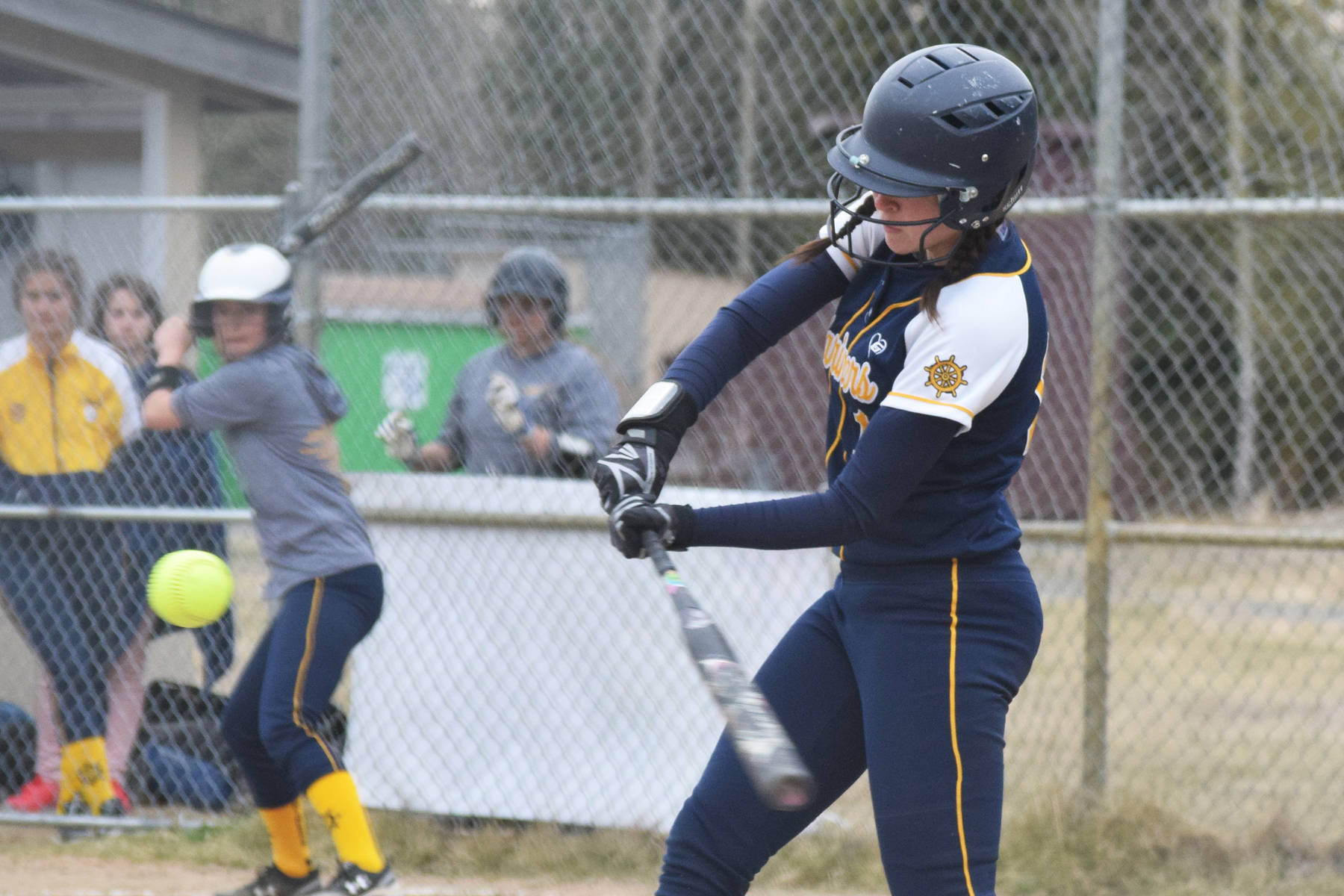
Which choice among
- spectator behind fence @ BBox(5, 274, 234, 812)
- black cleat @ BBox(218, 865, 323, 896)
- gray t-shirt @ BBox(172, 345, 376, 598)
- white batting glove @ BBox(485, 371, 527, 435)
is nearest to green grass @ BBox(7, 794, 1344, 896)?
spectator behind fence @ BBox(5, 274, 234, 812)

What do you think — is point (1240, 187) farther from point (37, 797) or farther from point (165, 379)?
point (37, 797)

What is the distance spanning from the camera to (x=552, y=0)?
476cm

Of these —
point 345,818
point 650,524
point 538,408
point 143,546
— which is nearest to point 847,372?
point 650,524

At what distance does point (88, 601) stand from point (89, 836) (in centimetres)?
80

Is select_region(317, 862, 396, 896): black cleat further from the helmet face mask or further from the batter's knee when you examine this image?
the helmet face mask

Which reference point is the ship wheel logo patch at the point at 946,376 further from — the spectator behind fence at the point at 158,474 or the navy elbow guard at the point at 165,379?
the spectator behind fence at the point at 158,474

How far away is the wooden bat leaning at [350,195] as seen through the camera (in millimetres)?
4340

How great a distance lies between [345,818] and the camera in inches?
152

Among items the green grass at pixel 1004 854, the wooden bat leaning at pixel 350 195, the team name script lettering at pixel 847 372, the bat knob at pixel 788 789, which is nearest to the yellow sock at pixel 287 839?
the green grass at pixel 1004 854

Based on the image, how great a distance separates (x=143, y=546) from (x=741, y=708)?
11.7 ft

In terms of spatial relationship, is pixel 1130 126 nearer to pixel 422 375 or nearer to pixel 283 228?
pixel 422 375

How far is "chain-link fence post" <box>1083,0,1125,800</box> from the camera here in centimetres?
429

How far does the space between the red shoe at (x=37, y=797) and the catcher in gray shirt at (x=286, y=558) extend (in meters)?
1.24

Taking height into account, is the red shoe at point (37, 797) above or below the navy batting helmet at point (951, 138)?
below
